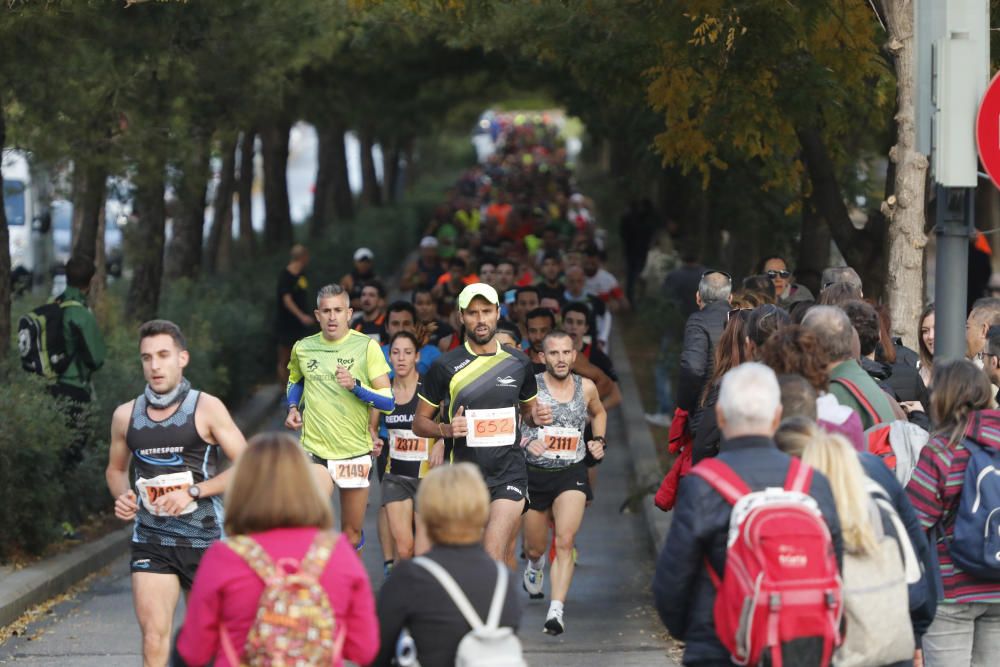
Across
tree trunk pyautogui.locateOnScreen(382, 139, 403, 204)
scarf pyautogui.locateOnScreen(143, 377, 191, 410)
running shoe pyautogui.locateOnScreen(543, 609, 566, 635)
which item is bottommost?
running shoe pyautogui.locateOnScreen(543, 609, 566, 635)

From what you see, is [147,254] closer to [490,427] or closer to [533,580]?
[533,580]

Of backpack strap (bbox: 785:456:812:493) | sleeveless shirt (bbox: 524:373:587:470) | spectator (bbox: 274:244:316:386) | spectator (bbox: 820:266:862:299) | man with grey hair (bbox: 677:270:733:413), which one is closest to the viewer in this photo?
backpack strap (bbox: 785:456:812:493)

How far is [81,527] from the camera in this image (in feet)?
42.7

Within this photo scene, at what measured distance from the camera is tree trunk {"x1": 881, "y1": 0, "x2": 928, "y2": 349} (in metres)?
9.02

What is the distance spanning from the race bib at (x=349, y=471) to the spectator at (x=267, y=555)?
5114mm

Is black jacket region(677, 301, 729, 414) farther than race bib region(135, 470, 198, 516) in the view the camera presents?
Yes

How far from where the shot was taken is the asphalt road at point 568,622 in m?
9.48

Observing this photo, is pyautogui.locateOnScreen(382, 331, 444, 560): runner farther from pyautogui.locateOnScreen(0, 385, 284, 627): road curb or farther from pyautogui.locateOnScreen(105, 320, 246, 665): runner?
pyautogui.locateOnScreen(105, 320, 246, 665): runner

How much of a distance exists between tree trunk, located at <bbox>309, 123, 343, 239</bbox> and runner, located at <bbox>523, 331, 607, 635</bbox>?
25368 mm

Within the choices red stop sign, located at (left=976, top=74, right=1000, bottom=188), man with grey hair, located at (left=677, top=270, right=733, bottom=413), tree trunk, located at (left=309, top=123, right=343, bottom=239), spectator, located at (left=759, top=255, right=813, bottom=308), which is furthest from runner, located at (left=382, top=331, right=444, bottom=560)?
tree trunk, located at (left=309, top=123, right=343, bottom=239)

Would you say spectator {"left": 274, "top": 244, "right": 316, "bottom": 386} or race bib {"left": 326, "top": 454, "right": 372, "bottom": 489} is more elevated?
spectator {"left": 274, "top": 244, "right": 316, "bottom": 386}

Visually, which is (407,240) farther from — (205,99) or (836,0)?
(836,0)

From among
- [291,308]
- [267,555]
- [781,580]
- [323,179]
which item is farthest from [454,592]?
[323,179]

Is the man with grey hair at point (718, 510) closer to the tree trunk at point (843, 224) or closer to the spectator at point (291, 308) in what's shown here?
the tree trunk at point (843, 224)
